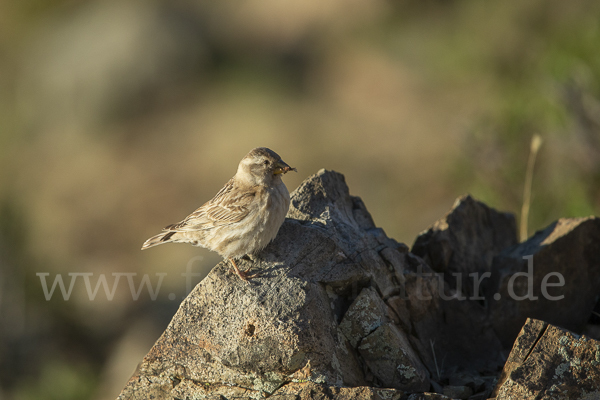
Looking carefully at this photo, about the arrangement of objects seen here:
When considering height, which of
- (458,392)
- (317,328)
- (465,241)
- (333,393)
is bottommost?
(458,392)

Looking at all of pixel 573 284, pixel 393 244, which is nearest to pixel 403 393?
pixel 393 244

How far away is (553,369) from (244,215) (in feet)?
7.98

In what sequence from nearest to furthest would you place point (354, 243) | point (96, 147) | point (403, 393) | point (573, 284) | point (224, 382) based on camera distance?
point (403, 393) < point (224, 382) < point (354, 243) < point (573, 284) < point (96, 147)

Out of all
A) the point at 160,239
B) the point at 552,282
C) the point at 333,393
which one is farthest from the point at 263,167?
the point at 552,282

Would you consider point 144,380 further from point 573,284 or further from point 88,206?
point 88,206

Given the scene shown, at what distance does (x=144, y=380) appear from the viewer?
4078 millimetres

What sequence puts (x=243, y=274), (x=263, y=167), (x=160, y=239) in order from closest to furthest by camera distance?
(x=243, y=274), (x=263, y=167), (x=160, y=239)

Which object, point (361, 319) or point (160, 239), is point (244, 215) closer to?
point (160, 239)

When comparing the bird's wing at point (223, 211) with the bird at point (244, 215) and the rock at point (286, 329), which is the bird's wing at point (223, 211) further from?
the rock at point (286, 329)

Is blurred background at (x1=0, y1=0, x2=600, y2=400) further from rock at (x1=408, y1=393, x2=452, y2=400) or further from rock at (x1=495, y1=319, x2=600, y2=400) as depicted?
rock at (x1=408, y1=393, x2=452, y2=400)

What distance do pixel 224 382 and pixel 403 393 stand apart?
115 centimetres

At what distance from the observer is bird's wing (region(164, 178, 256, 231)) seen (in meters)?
4.77

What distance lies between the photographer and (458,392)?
4027 millimetres

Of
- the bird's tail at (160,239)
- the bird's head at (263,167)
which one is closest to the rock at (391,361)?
the bird's head at (263,167)
